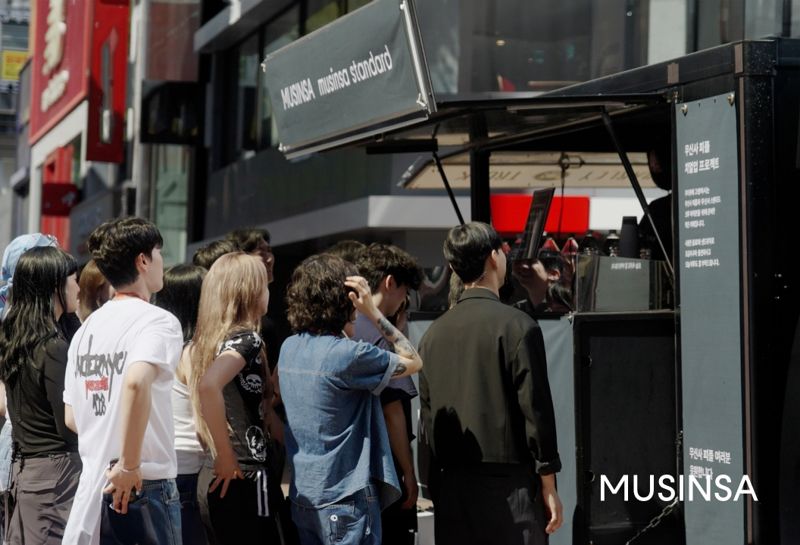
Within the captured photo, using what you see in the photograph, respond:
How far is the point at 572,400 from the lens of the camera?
559 cm

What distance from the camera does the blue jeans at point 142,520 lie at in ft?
14.6

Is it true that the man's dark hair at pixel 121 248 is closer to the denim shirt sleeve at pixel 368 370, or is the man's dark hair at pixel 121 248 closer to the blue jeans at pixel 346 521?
the denim shirt sleeve at pixel 368 370

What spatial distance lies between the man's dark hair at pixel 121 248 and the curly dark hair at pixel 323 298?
2.43 feet

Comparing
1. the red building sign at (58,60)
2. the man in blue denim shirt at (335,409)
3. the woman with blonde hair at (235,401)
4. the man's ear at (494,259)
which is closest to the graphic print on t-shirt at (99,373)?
the woman with blonde hair at (235,401)

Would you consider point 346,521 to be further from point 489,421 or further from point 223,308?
point 223,308

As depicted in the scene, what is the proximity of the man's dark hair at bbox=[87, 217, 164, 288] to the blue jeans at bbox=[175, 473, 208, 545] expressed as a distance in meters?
1.08

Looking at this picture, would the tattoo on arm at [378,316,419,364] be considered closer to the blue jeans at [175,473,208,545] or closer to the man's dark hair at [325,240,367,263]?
the man's dark hair at [325,240,367,263]

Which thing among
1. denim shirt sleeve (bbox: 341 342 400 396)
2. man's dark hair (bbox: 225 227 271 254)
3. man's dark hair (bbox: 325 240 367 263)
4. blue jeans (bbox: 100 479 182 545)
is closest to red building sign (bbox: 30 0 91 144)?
man's dark hair (bbox: 225 227 271 254)

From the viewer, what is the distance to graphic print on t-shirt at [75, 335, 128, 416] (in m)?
4.48

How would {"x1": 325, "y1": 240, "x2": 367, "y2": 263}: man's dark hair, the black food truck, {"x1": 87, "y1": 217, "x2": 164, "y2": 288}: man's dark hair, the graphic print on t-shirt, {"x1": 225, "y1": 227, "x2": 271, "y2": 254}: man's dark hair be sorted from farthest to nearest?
{"x1": 225, "y1": 227, "x2": 271, "y2": 254}: man's dark hair < {"x1": 325, "y1": 240, "x2": 367, "y2": 263}: man's dark hair < the black food truck < {"x1": 87, "y1": 217, "x2": 164, "y2": 288}: man's dark hair < the graphic print on t-shirt

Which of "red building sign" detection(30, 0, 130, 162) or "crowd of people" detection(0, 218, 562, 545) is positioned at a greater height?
"red building sign" detection(30, 0, 130, 162)

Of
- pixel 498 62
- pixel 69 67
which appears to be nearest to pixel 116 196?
pixel 69 67

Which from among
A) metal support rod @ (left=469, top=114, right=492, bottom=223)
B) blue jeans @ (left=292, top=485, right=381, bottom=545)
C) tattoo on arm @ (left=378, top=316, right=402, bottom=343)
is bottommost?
blue jeans @ (left=292, top=485, right=381, bottom=545)

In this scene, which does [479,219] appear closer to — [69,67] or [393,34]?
[393,34]
